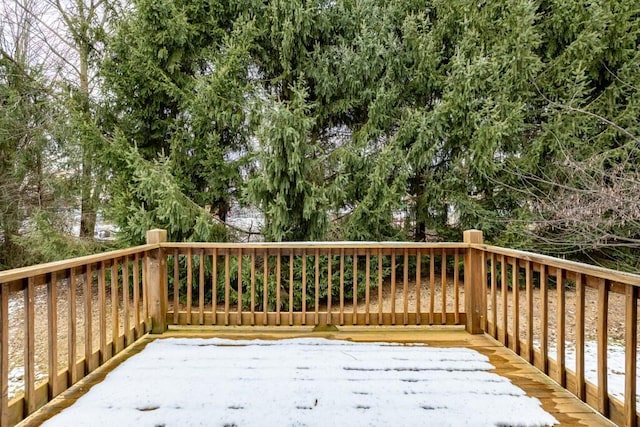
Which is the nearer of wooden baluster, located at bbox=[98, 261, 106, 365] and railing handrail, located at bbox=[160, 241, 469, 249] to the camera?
wooden baluster, located at bbox=[98, 261, 106, 365]

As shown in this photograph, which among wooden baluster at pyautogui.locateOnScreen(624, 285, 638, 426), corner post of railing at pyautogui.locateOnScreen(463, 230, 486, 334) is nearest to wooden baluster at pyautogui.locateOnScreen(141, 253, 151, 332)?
corner post of railing at pyautogui.locateOnScreen(463, 230, 486, 334)

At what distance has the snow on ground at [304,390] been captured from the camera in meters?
1.90

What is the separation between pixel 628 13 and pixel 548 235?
3.55 m

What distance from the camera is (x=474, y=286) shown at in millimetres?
3336

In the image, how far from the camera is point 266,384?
2.25 meters

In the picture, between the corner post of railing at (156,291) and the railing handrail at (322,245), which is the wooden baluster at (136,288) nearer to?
the corner post of railing at (156,291)

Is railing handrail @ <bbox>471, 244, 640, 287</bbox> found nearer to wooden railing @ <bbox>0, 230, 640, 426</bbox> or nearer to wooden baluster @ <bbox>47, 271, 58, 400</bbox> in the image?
wooden railing @ <bbox>0, 230, 640, 426</bbox>

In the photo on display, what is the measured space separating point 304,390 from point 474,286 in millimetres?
1951

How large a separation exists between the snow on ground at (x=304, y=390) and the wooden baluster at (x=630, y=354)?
14.0 inches

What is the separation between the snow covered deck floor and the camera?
1.93 meters

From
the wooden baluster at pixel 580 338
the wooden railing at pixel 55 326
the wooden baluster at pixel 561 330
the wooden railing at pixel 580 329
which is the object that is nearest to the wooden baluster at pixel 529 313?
the wooden railing at pixel 580 329

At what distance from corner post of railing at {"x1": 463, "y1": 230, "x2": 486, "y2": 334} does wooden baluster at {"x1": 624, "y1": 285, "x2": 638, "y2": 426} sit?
1431 millimetres

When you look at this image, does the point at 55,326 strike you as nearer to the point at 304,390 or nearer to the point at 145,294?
the point at 145,294

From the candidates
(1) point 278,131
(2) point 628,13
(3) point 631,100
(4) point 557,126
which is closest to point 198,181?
(1) point 278,131
